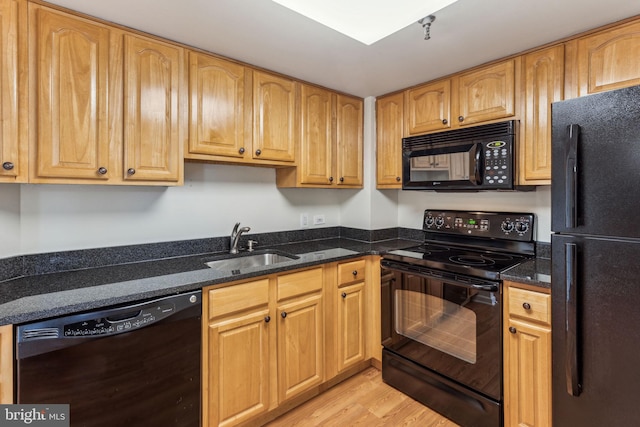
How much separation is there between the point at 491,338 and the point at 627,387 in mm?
546

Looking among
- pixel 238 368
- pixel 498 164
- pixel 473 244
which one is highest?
pixel 498 164

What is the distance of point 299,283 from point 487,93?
1.68 metres

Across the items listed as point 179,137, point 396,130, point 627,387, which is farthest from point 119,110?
point 627,387

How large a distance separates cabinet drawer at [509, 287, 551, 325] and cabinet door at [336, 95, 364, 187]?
142 cm

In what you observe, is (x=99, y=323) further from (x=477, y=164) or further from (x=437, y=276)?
(x=477, y=164)

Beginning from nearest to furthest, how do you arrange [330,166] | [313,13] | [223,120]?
1. [313,13]
2. [223,120]
3. [330,166]

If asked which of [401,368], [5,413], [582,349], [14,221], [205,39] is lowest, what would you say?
[401,368]

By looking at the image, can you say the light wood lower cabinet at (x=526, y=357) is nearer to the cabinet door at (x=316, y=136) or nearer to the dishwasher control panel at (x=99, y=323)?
the cabinet door at (x=316, y=136)

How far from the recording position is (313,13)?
5.01ft

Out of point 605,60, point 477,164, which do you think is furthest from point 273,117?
point 605,60

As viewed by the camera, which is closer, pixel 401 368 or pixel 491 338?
pixel 491 338

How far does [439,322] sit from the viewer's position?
191cm

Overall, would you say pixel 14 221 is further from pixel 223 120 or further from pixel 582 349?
pixel 582 349

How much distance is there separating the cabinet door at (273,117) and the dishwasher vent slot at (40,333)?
1341 millimetres
